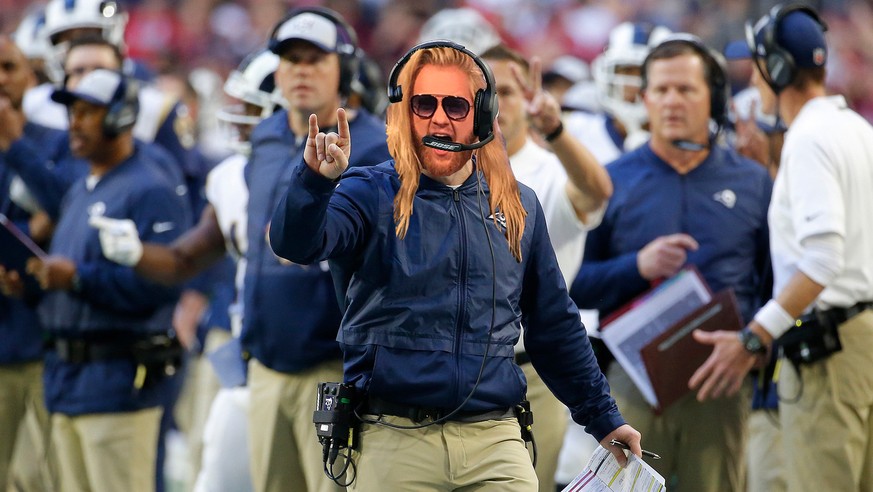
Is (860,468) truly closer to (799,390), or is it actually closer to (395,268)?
(799,390)

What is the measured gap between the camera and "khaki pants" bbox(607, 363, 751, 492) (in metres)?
5.67

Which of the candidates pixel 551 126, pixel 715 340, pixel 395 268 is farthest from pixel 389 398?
pixel 715 340

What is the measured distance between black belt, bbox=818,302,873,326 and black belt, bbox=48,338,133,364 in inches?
120

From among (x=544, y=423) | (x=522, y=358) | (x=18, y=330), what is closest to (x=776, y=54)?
(x=522, y=358)

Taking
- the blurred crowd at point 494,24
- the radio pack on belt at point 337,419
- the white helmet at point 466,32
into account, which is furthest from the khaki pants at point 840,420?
the blurred crowd at point 494,24

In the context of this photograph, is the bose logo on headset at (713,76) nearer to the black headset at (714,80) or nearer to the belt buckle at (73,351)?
the black headset at (714,80)

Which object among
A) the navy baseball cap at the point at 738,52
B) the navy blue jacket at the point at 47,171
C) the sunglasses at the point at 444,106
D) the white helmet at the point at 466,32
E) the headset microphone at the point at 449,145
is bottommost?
the navy blue jacket at the point at 47,171

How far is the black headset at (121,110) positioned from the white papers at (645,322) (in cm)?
251

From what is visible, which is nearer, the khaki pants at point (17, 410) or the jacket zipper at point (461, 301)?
the jacket zipper at point (461, 301)

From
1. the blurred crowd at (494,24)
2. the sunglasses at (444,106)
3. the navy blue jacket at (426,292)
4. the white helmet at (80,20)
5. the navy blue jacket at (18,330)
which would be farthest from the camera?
the blurred crowd at (494,24)

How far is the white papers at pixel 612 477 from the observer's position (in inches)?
159

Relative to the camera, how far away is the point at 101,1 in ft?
29.2

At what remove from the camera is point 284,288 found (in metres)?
5.38

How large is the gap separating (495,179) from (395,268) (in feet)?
1.38
